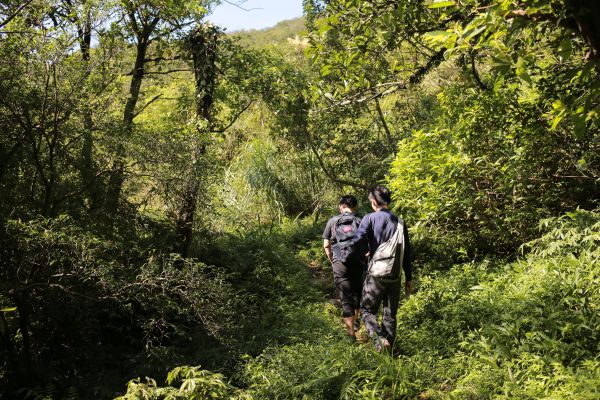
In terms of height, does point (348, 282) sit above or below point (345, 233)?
below

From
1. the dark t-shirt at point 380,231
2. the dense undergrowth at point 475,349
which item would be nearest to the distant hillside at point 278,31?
the dense undergrowth at point 475,349

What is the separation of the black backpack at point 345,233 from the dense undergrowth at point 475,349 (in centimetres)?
94

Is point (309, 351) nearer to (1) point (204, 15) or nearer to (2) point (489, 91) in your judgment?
(2) point (489, 91)

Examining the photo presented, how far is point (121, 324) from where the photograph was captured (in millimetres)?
6461

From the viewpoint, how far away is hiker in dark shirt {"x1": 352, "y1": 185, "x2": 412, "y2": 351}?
464 centimetres

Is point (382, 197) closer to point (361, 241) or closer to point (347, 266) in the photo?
point (361, 241)

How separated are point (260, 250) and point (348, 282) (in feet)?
11.5

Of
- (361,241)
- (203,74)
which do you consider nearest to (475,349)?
(361,241)

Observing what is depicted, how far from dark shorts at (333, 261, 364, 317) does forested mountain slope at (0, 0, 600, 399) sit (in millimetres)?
351

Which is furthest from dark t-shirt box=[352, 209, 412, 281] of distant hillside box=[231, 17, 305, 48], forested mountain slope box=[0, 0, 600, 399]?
distant hillside box=[231, 17, 305, 48]

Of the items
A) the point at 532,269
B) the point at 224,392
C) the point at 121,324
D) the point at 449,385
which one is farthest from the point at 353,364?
the point at 121,324

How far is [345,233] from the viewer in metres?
5.54

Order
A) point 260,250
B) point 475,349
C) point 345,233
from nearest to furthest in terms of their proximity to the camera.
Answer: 1. point 475,349
2. point 345,233
3. point 260,250

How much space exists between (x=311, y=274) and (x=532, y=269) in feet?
14.0
